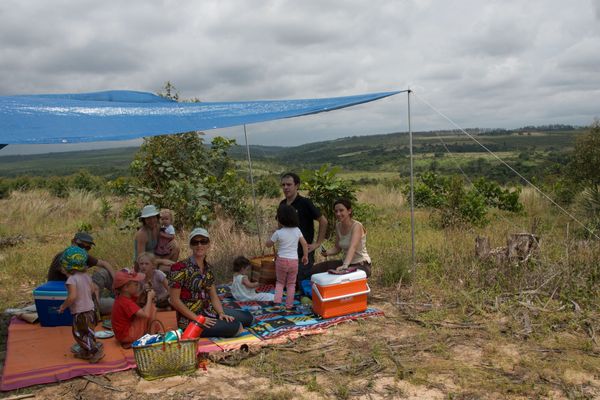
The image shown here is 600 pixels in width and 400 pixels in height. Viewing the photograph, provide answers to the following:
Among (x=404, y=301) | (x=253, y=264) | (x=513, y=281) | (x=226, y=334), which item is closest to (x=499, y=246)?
(x=513, y=281)

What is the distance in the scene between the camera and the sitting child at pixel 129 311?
11.4 ft

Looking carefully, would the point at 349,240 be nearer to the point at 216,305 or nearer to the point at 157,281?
the point at 216,305

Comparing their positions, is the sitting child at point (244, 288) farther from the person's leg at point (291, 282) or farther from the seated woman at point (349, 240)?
the seated woman at point (349, 240)

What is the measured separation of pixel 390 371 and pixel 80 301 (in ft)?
7.07

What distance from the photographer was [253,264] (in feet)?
17.5

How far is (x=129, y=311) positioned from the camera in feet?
11.4

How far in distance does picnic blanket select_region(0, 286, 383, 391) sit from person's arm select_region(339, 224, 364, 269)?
49 centimetres

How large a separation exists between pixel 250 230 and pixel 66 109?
408 cm

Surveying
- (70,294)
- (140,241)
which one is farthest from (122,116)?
(70,294)

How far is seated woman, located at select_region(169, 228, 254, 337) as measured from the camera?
364cm

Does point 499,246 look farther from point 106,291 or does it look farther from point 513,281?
point 106,291

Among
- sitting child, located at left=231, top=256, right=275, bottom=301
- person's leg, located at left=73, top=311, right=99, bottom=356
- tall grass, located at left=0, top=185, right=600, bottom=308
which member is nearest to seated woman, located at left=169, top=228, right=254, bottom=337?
person's leg, located at left=73, top=311, right=99, bottom=356

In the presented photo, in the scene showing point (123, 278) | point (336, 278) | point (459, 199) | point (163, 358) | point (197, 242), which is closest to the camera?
point (163, 358)

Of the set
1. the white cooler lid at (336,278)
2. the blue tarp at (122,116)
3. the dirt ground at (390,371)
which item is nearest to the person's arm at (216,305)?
the dirt ground at (390,371)
